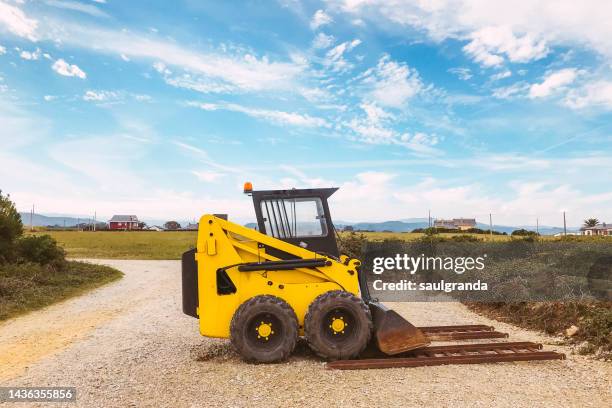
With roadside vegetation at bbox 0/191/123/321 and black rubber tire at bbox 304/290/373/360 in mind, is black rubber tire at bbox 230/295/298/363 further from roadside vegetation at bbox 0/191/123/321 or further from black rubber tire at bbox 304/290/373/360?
roadside vegetation at bbox 0/191/123/321

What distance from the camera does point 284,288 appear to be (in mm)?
8445

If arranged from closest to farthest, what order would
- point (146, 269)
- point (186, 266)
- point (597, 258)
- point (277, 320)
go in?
point (277, 320)
point (186, 266)
point (597, 258)
point (146, 269)

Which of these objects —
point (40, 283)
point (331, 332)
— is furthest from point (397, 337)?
point (40, 283)

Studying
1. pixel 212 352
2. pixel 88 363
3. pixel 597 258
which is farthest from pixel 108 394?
pixel 597 258

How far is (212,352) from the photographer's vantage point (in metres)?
8.91

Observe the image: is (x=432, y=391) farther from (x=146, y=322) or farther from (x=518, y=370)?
(x=146, y=322)

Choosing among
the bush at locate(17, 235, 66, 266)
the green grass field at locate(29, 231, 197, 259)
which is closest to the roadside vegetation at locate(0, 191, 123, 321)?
the bush at locate(17, 235, 66, 266)

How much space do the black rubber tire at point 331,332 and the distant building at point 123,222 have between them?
11487 centimetres

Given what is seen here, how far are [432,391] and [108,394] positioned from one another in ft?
14.8

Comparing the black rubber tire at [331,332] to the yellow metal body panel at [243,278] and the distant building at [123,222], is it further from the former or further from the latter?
the distant building at [123,222]

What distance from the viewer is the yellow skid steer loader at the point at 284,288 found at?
8.06m

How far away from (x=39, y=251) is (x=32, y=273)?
284 cm

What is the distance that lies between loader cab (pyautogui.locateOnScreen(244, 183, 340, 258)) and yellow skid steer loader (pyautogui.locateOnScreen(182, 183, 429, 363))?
19mm

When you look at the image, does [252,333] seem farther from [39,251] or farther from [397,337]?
[39,251]
